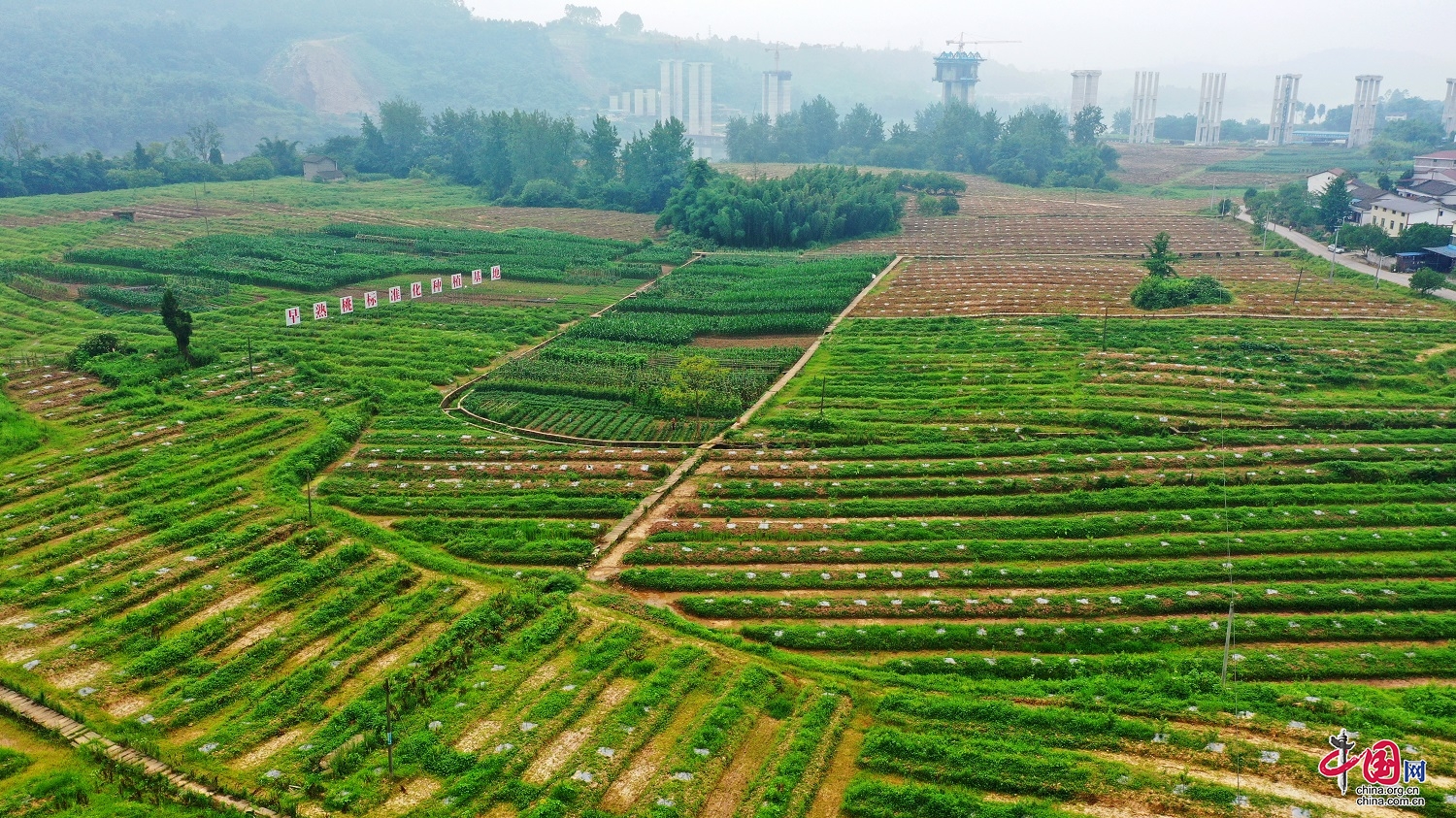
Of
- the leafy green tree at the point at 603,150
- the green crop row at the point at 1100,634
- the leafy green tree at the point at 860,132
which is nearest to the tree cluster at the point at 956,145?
the leafy green tree at the point at 860,132

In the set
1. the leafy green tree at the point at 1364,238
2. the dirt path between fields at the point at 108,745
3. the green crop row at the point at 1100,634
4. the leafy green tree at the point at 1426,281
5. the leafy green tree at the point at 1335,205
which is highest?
the leafy green tree at the point at 1335,205

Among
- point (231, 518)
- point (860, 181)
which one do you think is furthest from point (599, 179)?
point (231, 518)

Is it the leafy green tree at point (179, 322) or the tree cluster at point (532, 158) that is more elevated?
the tree cluster at point (532, 158)

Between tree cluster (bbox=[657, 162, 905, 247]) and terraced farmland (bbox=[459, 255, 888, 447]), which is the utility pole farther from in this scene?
tree cluster (bbox=[657, 162, 905, 247])

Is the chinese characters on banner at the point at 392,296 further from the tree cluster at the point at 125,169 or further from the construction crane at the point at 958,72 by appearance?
the construction crane at the point at 958,72

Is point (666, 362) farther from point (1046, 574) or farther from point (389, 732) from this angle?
point (389, 732)

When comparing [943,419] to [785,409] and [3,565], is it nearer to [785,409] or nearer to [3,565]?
[785,409]
